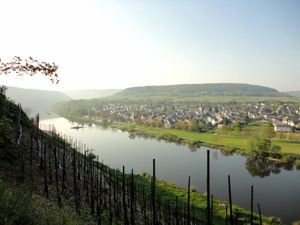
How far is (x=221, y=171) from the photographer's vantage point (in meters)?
45.3

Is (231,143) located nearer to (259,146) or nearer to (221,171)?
(259,146)

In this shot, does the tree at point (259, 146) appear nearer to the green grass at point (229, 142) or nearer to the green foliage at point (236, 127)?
the green grass at point (229, 142)

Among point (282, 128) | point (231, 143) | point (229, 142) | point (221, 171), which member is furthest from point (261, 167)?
point (282, 128)

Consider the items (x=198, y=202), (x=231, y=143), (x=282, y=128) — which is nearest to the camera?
(x=198, y=202)

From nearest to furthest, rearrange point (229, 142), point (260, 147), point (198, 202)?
point (198, 202), point (260, 147), point (229, 142)

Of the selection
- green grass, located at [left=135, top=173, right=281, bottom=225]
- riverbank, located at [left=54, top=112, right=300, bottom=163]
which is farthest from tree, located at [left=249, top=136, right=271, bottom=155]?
green grass, located at [left=135, top=173, right=281, bottom=225]

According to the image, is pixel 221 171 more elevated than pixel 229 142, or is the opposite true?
pixel 229 142

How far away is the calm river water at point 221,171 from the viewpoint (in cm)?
3256

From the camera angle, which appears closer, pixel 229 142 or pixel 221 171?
pixel 221 171

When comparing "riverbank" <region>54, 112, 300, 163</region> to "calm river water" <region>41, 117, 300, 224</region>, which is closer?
"calm river water" <region>41, 117, 300, 224</region>

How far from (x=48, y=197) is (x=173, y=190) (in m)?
22.0

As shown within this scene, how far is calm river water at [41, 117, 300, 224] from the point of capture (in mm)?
32562

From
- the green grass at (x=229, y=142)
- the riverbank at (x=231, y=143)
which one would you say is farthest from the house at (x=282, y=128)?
the green grass at (x=229, y=142)

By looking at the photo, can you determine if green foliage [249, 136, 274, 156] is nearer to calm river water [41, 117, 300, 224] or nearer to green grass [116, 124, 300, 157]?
green grass [116, 124, 300, 157]
